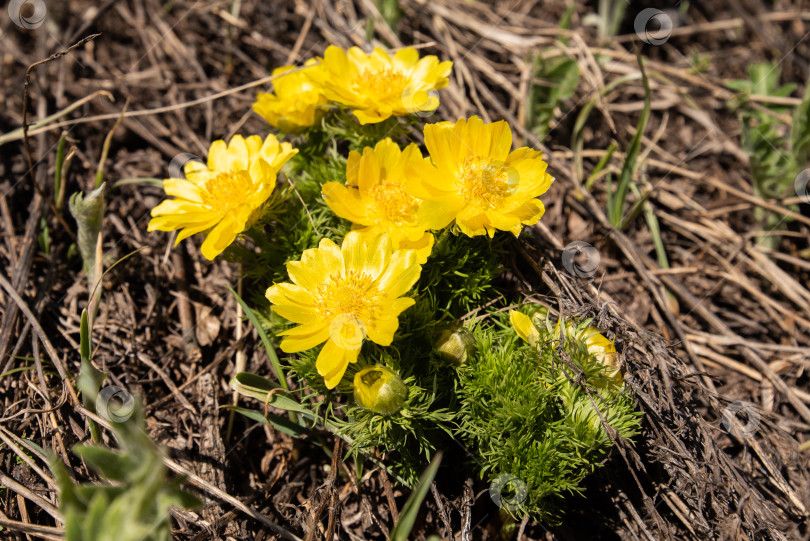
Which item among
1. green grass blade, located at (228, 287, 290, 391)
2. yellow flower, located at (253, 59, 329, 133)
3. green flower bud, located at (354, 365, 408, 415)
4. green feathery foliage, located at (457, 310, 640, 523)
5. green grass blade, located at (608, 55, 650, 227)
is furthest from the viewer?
green grass blade, located at (608, 55, 650, 227)

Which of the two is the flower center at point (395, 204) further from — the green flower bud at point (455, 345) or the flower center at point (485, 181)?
the green flower bud at point (455, 345)

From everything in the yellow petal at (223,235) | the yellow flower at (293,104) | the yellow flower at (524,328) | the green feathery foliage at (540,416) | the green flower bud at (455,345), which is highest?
the yellow flower at (293,104)

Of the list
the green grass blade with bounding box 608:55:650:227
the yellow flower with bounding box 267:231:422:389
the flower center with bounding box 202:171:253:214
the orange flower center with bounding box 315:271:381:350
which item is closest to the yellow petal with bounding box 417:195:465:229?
the yellow flower with bounding box 267:231:422:389

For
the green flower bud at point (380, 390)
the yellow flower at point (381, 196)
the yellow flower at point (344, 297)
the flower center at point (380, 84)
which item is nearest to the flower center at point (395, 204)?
the yellow flower at point (381, 196)

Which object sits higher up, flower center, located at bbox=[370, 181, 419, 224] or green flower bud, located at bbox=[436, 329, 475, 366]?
flower center, located at bbox=[370, 181, 419, 224]

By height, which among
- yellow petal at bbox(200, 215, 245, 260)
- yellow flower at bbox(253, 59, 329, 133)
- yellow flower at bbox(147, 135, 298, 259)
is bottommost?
yellow petal at bbox(200, 215, 245, 260)

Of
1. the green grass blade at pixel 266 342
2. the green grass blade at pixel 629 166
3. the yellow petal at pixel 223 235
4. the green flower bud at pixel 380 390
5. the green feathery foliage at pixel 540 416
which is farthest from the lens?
the green grass blade at pixel 629 166

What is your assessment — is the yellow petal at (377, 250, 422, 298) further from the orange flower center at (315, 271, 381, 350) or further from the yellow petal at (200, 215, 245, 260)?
the yellow petal at (200, 215, 245, 260)

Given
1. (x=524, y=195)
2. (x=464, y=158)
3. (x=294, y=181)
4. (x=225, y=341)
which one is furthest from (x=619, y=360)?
(x=225, y=341)
